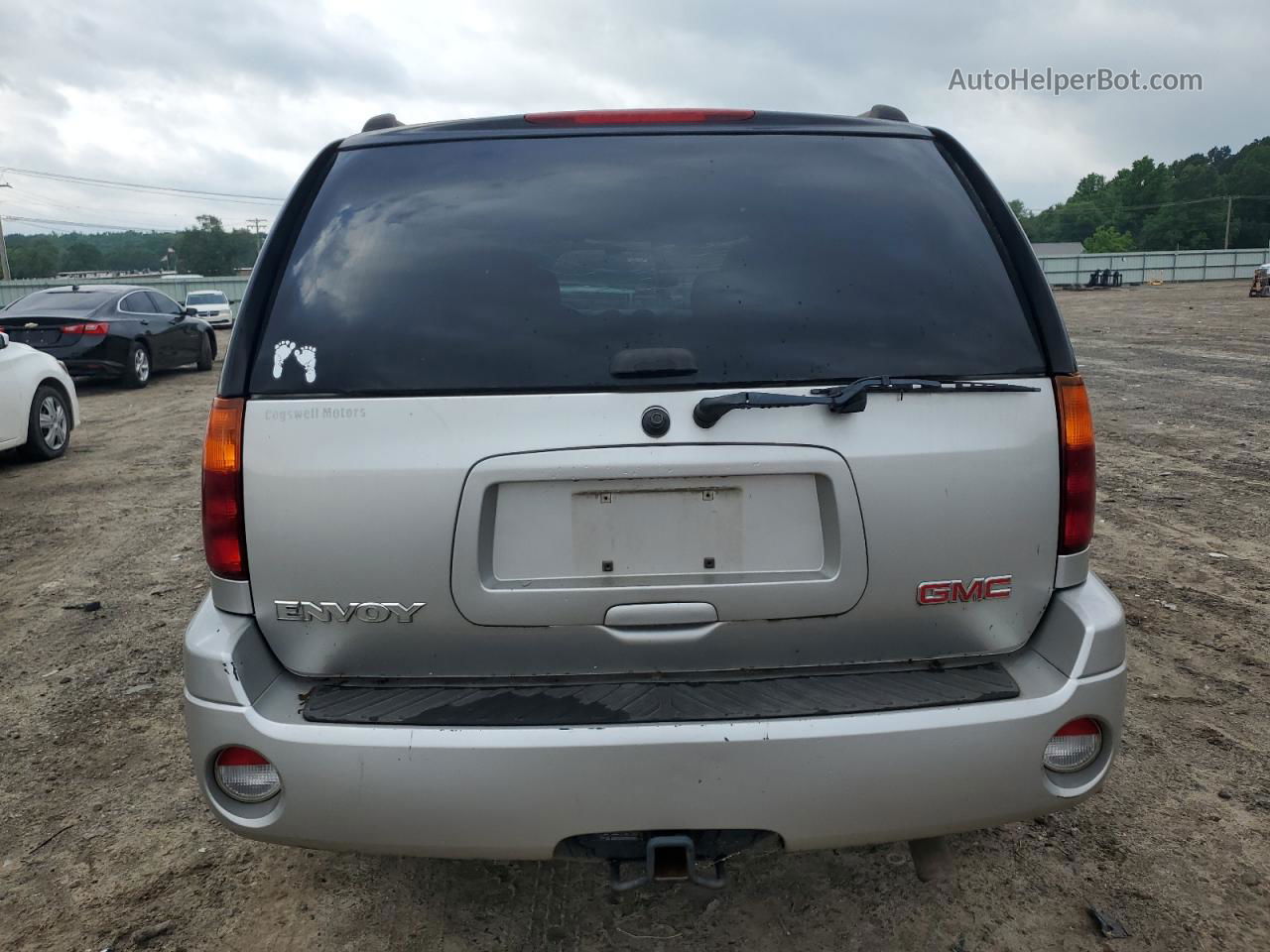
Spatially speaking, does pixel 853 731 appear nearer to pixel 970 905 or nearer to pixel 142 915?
pixel 970 905

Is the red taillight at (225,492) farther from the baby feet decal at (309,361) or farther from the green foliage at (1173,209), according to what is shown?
the green foliage at (1173,209)

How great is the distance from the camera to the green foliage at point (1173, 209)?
4075 inches

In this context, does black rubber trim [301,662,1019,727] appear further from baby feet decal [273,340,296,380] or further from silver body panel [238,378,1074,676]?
baby feet decal [273,340,296,380]

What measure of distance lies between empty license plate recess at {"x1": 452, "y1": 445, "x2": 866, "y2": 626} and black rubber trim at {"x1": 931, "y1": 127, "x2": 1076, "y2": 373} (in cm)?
58

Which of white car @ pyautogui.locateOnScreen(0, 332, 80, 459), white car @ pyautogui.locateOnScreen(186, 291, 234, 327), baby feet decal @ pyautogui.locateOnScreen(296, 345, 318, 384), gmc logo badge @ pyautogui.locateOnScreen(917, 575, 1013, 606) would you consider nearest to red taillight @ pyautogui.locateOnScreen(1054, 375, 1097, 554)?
gmc logo badge @ pyautogui.locateOnScreen(917, 575, 1013, 606)

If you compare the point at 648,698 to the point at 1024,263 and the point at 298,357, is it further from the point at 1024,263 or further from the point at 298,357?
the point at 1024,263

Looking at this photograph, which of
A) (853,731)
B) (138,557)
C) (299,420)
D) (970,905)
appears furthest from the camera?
(138,557)

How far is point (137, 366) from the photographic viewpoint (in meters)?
15.1

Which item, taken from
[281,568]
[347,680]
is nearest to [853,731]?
[347,680]

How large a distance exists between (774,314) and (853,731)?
88 cm

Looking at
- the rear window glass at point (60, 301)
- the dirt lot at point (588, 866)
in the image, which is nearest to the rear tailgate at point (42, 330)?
the rear window glass at point (60, 301)

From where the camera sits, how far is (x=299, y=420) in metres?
2.05

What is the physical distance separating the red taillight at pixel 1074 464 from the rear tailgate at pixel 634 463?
4 centimetres

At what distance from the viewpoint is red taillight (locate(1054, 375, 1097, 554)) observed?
83.4 inches
